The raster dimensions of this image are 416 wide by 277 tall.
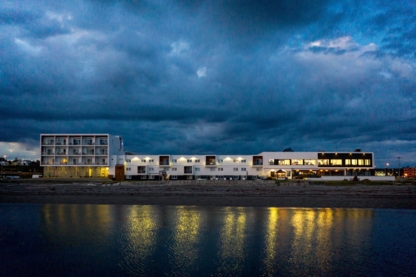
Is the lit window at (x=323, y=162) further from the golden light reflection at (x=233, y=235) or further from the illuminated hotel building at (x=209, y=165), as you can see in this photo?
the golden light reflection at (x=233, y=235)

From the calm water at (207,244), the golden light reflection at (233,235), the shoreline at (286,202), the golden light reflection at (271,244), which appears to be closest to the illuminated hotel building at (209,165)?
the shoreline at (286,202)

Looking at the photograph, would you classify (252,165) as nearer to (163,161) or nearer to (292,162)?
(292,162)

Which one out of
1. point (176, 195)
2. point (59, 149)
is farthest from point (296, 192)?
point (59, 149)

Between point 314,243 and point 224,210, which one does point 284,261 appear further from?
point 224,210

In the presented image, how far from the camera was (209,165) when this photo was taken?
7981 cm

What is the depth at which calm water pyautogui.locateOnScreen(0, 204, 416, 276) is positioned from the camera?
13.2 meters

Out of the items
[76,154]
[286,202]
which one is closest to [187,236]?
[286,202]

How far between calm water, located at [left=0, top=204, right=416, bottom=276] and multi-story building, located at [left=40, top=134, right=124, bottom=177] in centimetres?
5785

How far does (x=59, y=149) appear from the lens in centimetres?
8475

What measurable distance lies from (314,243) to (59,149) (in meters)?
82.1

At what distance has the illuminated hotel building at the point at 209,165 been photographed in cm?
7944

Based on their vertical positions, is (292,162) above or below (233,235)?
above

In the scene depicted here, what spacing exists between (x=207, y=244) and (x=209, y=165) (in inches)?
2477

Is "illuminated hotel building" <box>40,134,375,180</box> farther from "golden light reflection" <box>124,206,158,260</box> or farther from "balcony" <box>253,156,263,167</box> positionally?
"golden light reflection" <box>124,206,158,260</box>
